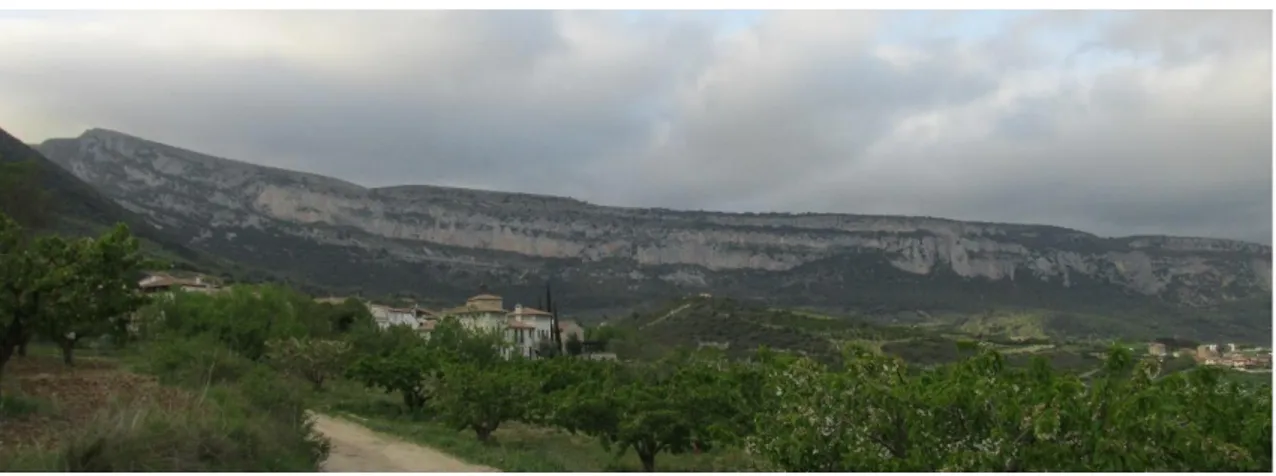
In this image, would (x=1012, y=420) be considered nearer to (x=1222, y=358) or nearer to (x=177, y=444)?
(x=177, y=444)

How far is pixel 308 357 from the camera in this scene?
119ft

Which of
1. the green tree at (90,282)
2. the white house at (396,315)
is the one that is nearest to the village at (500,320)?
the white house at (396,315)

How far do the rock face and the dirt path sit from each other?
89040mm

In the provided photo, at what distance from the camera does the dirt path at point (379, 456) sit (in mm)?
18172

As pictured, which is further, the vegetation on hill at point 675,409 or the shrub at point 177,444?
the shrub at point 177,444

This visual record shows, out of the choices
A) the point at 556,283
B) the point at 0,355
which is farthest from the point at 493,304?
the point at 0,355

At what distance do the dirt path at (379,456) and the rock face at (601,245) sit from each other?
292 feet

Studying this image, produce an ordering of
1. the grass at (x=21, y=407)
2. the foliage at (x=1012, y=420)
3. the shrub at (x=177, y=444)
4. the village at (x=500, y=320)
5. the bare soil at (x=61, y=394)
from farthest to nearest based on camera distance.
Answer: the village at (x=500, y=320) → the grass at (x=21, y=407) → the bare soil at (x=61, y=394) → the shrub at (x=177, y=444) → the foliage at (x=1012, y=420)

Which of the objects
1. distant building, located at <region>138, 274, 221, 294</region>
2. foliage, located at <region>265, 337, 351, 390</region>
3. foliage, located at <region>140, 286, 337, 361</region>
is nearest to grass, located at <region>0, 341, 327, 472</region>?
foliage, located at <region>265, 337, 351, 390</region>

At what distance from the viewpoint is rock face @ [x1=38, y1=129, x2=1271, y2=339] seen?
123m

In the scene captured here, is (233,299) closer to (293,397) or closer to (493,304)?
(293,397)

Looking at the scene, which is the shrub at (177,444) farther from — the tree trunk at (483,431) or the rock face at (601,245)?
the rock face at (601,245)

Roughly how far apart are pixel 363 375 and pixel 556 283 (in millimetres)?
93921

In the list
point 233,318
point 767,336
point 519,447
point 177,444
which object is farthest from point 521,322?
point 177,444
